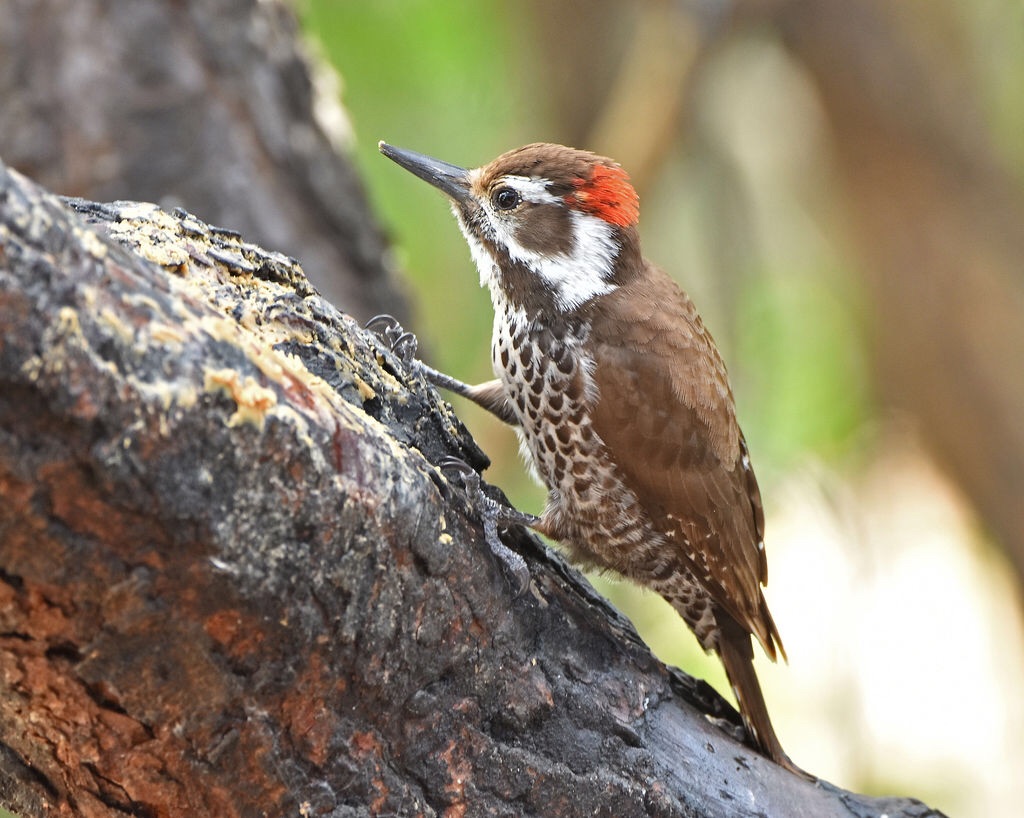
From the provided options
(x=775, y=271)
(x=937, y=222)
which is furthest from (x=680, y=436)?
A: (x=775, y=271)

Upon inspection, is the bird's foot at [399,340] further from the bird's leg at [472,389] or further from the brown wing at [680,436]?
the brown wing at [680,436]

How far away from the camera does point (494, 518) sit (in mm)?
2109

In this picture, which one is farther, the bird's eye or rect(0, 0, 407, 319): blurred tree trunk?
rect(0, 0, 407, 319): blurred tree trunk

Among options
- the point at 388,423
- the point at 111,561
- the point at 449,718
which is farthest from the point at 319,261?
the point at 111,561

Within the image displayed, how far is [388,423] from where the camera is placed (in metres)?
1.98

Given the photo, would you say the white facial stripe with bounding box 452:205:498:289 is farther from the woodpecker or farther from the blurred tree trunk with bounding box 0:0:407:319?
the blurred tree trunk with bounding box 0:0:407:319

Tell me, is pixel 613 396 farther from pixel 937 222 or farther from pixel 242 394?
pixel 937 222

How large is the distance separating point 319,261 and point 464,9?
2.69 metres

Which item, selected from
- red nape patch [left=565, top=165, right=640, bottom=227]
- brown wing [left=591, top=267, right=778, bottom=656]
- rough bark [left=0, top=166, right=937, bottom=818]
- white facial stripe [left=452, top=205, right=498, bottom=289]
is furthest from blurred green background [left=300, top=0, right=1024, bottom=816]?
rough bark [left=0, top=166, right=937, bottom=818]

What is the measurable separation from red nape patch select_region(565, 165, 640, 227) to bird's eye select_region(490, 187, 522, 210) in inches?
5.9

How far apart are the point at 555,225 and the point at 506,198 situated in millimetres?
154

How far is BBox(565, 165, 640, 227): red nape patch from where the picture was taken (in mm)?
2984

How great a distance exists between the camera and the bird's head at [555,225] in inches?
117

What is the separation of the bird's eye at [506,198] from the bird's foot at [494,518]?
107 centimetres
